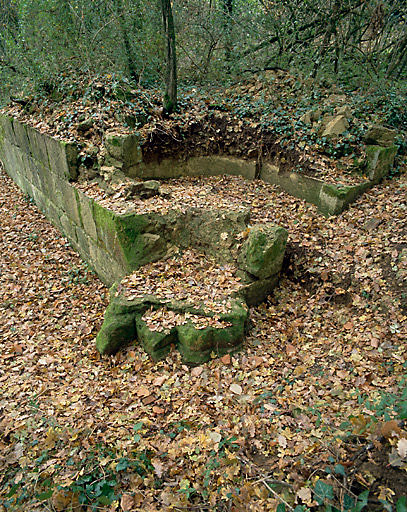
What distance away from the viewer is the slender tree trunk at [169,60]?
19.2 ft

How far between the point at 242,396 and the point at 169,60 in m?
6.10

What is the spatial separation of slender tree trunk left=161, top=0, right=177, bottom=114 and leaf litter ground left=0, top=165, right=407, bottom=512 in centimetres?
321

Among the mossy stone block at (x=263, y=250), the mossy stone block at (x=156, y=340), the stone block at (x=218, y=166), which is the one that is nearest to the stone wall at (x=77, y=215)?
the mossy stone block at (x=156, y=340)

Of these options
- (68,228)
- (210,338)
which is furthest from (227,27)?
(210,338)

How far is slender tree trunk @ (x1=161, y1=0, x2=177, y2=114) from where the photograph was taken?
5.86m

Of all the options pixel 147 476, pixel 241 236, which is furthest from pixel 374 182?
pixel 147 476

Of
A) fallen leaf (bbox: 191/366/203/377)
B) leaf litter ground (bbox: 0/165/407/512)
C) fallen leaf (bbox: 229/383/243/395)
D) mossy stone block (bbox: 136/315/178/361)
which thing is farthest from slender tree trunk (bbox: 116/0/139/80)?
fallen leaf (bbox: 229/383/243/395)

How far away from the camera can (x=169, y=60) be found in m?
6.37

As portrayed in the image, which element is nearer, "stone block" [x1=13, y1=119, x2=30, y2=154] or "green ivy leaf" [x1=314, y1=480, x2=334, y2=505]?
"green ivy leaf" [x1=314, y1=480, x2=334, y2=505]

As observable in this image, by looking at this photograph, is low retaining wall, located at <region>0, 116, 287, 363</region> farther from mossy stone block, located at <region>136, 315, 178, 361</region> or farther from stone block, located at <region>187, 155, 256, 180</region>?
stone block, located at <region>187, 155, 256, 180</region>

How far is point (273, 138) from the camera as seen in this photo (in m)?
6.54

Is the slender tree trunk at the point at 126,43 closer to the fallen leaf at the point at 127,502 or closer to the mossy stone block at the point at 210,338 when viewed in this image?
the mossy stone block at the point at 210,338

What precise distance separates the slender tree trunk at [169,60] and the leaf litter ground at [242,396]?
3.21 metres

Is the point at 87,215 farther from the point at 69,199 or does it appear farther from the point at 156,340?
the point at 156,340
